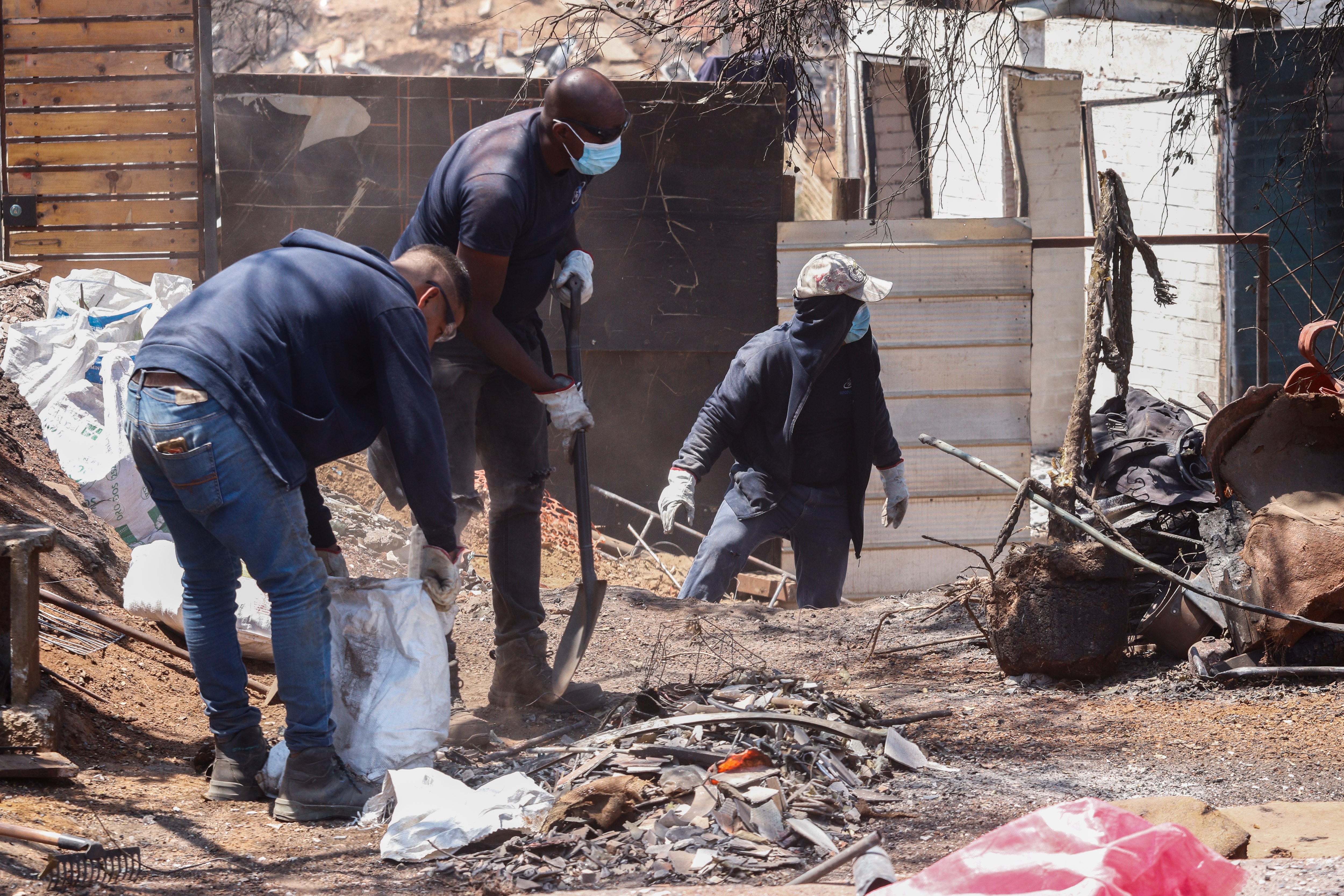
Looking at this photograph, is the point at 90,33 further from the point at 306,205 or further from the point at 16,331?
the point at 16,331

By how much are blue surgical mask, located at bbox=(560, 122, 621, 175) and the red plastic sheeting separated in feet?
7.75

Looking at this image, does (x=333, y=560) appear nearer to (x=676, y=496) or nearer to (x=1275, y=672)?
(x=676, y=496)

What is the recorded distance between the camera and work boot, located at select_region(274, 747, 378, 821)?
2.75 m

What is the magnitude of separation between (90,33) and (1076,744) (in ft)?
26.7

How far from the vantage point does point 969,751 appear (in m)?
3.33

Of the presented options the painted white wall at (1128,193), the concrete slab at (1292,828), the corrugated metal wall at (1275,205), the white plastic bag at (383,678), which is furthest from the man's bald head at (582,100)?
the painted white wall at (1128,193)

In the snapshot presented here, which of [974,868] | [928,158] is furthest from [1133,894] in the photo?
[928,158]

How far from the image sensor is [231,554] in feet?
9.30

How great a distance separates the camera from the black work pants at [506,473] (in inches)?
145

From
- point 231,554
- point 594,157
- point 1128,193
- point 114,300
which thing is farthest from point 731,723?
point 1128,193

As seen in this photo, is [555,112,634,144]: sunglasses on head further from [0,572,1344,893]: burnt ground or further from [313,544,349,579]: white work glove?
[0,572,1344,893]: burnt ground

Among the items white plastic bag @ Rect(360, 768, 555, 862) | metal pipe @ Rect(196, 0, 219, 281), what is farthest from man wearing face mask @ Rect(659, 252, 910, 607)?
metal pipe @ Rect(196, 0, 219, 281)

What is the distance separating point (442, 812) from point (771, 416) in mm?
2964

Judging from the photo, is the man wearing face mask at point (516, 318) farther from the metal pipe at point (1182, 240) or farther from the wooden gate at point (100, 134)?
the wooden gate at point (100, 134)
